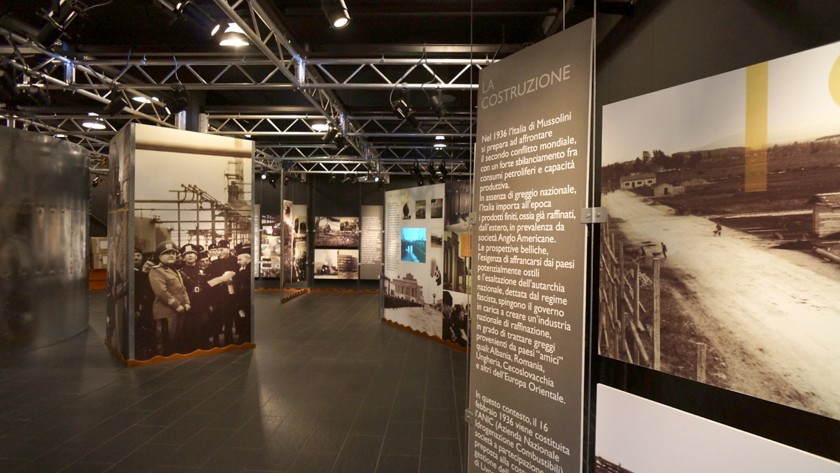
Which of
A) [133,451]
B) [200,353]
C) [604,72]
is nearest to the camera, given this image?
[604,72]

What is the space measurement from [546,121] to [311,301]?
11.7m

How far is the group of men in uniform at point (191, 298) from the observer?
6.38m

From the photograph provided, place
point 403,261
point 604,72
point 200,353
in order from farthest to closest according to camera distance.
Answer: point 403,261 → point 200,353 → point 604,72

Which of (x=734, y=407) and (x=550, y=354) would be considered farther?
(x=550, y=354)

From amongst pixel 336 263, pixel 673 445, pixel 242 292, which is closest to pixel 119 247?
pixel 242 292

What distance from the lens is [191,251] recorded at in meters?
6.73

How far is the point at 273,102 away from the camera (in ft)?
32.9

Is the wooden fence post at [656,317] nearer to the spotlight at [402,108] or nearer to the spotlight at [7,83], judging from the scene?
the spotlight at [402,108]

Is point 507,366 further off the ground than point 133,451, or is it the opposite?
point 507,366

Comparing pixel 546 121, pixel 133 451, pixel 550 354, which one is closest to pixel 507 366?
pixel 550 354

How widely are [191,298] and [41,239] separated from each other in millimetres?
3186

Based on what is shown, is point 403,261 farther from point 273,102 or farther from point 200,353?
point 273,102

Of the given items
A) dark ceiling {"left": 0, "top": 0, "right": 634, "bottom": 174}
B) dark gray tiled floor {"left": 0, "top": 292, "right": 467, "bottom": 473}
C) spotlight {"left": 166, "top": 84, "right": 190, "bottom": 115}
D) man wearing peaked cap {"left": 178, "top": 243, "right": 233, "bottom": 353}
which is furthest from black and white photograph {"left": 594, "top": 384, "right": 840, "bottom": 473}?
spotlight {"left": 166, "top": 84, "right": 190, "bottom": 115}

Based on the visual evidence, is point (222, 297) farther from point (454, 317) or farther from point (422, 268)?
point (454, 317)
